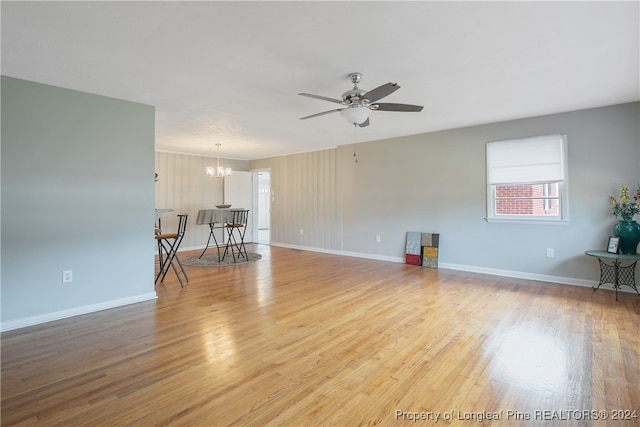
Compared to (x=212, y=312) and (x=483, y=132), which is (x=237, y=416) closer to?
(x=212, y=312)

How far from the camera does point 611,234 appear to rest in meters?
3.91

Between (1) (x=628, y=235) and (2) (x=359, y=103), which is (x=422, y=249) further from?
(2) (x=359, y=103)

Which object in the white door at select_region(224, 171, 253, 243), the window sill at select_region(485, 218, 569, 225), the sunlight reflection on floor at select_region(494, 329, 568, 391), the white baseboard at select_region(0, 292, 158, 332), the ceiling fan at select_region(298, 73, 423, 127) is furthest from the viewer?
the white door at select_region(224, 171, 253, 243)

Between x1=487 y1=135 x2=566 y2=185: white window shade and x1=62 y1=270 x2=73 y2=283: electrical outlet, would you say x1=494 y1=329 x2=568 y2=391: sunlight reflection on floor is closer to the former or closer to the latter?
x1=487 y1=135 x2=566 y2=185: white window shade

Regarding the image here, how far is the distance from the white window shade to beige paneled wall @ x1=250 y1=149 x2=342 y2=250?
10.1 ft

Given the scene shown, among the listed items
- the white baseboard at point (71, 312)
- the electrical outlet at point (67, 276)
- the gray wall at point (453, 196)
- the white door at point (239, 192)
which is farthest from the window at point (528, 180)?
the white door at point (239, 192)

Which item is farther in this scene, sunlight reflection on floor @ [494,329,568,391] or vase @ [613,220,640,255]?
vase @ [613,220,640,255]

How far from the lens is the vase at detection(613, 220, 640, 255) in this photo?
3613 mm

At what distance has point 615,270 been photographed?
3.75m

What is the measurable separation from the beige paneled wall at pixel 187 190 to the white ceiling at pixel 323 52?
334 centimetres

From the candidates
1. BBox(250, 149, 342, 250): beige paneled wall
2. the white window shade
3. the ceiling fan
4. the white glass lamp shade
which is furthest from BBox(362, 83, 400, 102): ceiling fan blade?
BBox(250, 149, 342, 250): beige paneled wall

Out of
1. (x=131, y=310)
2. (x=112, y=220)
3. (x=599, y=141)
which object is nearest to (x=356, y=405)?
(x=131, y=310)

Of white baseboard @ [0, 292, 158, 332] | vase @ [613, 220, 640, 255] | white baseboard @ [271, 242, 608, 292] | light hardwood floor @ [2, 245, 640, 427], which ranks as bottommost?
light hardwood floor @ [2, 245, 640, 427]

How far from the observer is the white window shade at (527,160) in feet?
14.0
